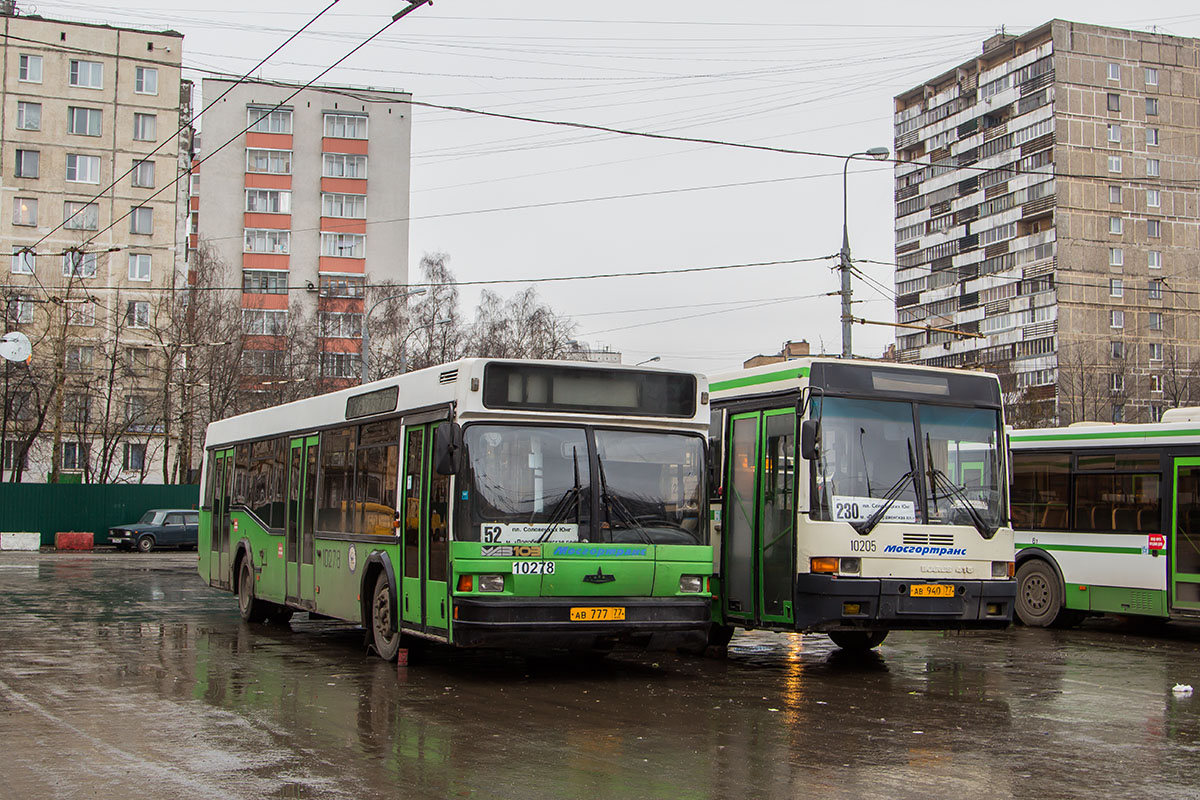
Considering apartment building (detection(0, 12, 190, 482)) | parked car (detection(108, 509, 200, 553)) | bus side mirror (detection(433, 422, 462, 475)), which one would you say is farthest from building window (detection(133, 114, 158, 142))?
bus side mirror (detection(433, 422, 462, 475))

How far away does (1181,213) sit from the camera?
8531cm

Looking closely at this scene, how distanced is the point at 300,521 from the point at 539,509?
17.7 ft

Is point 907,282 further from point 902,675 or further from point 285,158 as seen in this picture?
point 902,675

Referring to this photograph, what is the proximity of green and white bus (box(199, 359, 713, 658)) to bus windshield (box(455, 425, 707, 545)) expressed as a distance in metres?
0.01

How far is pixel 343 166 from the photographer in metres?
79.8

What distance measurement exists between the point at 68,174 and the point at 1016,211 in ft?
188

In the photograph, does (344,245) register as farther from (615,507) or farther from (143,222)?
(615,507)

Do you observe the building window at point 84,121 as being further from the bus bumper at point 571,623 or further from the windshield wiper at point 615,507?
the bus bumper at point 571,623

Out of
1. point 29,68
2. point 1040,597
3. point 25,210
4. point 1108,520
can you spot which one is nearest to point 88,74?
point 29,68

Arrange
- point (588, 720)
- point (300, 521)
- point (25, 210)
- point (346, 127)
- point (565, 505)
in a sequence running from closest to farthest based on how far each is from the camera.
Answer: point (588, 720) → point (565, 505) → point (300, 521) → point (25, 210) → point (346, 127)

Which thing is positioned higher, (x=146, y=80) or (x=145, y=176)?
(x=146, y=80)

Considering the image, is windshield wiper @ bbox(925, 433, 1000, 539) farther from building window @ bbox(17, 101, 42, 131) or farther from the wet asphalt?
building window @ bbox(17, 101, 42, 131)

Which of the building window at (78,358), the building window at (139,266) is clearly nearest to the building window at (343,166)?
the building window at (139,266)

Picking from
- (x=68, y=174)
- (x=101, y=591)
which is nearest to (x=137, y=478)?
(x=68, y=174)
